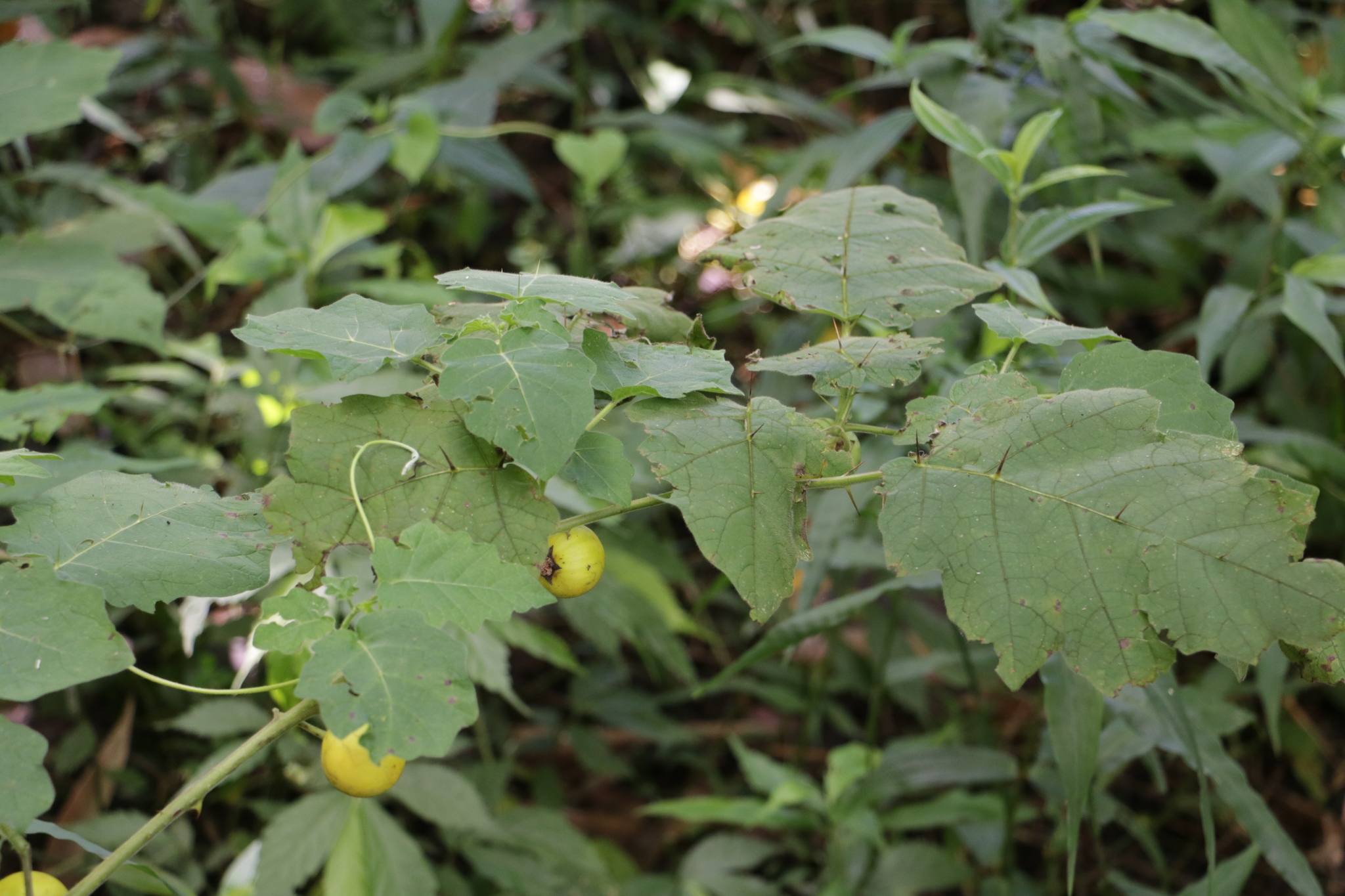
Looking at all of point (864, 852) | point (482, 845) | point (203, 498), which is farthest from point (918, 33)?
point (203, 498)

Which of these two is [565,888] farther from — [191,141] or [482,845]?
[191,141]

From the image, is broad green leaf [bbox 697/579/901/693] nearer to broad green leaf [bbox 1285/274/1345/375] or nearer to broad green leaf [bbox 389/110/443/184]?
broad green leaf [bbox 1285/274/1345/375]

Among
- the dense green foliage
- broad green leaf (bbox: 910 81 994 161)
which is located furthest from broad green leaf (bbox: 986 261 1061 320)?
broad green leaf (bbox: 910 81 994 161)

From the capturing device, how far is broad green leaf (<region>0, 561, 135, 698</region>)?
51cm

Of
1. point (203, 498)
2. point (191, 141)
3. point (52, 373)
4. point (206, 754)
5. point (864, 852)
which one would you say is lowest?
point (864, 852)

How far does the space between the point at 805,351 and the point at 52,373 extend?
1.59 m

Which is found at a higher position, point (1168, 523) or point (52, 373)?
point (1168, 523)

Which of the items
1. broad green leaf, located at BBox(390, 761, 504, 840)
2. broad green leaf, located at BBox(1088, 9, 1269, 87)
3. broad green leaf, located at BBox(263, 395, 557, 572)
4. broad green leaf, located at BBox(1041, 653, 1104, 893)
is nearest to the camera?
broad green leaf, located at BBox(263, 395, 557, 572)

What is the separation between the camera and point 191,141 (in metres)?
2.10

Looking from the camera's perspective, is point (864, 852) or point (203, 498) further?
point (864, 852)

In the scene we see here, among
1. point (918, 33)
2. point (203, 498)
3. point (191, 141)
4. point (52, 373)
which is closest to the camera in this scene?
point (203, 498)

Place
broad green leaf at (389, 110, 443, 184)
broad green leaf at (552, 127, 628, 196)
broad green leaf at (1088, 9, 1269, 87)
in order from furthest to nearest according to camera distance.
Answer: broad green leaf at (552, 127, 628, 196), broad green leaf at (389, 110, 443, 184), broad green leaf at (1088, 9, 1269, 87)

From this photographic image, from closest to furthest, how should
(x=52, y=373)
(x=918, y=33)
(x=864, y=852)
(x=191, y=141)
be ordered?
(x=864, y=852)
(x=52, y=373)
(x=191, y=141)
(x=918, y=33)

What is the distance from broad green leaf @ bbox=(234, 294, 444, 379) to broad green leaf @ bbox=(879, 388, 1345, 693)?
1.07 feet
